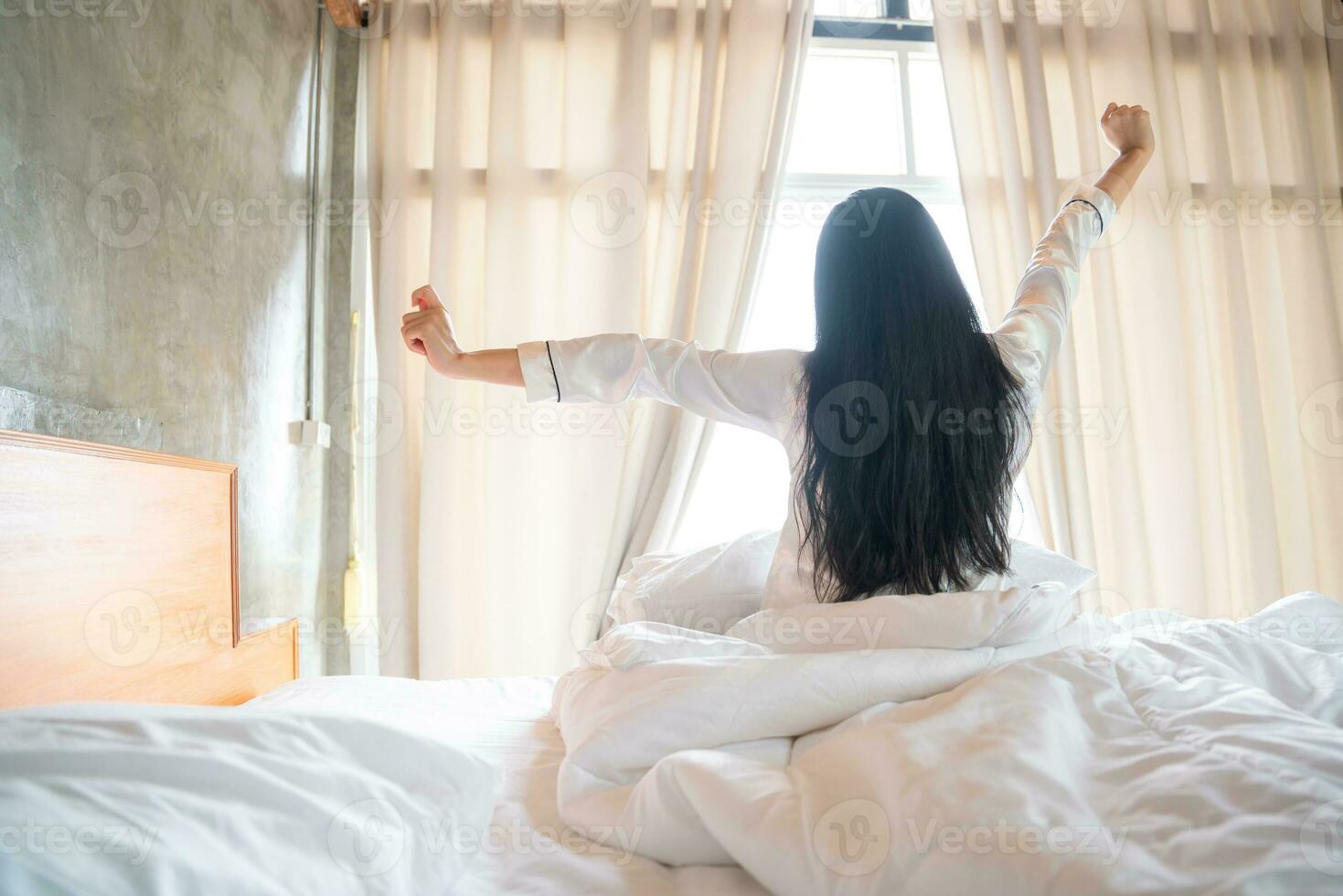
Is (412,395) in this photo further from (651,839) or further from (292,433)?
(651,839)

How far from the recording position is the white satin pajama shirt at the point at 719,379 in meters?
1.19

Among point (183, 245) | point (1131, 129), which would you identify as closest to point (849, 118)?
point (1131, 129)

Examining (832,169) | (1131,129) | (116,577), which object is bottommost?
(116,577)

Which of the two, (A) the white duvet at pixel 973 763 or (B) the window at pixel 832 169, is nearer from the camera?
(A) the white duvet at pixel 973 763

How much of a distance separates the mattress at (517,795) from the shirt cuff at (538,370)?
500 millimetres

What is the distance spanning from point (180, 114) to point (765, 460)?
6.30 ft

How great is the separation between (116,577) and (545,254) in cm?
172

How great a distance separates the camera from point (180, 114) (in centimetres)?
157

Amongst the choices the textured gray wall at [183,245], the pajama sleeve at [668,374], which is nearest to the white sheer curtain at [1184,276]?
the pajama sleeve at [668,374]

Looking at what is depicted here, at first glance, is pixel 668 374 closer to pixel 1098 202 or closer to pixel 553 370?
pixel 553 370

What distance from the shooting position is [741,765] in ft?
2.27

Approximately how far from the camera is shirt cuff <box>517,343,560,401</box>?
1216mm

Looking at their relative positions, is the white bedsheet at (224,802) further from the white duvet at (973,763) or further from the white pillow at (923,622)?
the white pillow at (923,622)

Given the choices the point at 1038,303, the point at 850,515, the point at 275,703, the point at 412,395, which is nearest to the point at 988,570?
the point at 850,515
